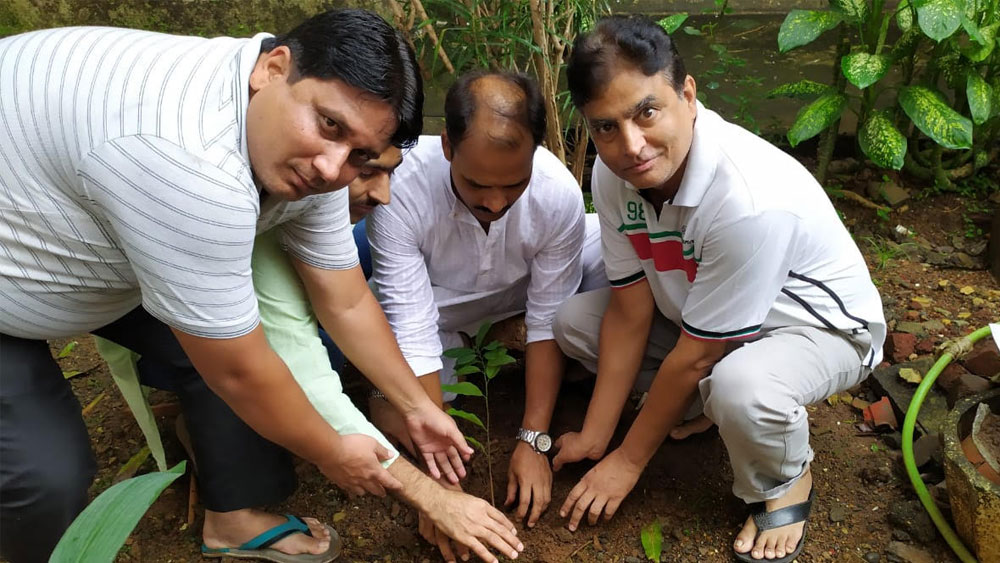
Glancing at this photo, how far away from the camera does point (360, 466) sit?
1.44m

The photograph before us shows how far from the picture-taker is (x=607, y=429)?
1.79m

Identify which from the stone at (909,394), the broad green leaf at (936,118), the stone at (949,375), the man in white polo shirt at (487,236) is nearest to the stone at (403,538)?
the man in white polo shirt at (487,236)

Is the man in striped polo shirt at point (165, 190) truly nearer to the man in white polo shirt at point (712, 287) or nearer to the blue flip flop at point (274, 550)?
the blue flip flop at point (274, 550)

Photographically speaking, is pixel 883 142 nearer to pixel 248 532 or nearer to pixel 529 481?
pixel 529 481

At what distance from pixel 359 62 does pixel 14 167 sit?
0.54m

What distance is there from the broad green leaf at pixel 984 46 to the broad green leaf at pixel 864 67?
28 cm

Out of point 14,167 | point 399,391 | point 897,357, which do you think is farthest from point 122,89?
point 897,357

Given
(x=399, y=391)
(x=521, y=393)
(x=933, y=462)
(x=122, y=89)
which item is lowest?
(x=521, y=393)

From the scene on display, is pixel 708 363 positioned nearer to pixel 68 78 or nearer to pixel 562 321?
pixel 562 321

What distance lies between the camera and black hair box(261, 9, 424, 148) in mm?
1041

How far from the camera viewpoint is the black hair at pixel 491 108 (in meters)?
1.52

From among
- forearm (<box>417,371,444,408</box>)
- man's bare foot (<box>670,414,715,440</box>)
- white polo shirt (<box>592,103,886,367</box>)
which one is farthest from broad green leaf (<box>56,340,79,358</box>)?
man's bare foot (<box>670,414,715,440</box>)

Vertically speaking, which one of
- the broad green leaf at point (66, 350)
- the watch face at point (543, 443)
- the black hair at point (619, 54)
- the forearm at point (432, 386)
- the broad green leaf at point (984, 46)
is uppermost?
the black hair at point (619, 54)

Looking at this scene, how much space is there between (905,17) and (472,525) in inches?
80.2
